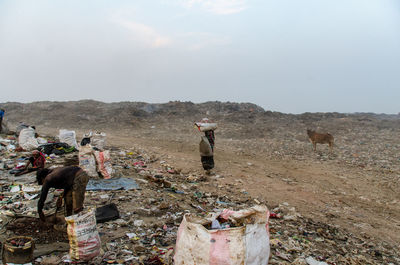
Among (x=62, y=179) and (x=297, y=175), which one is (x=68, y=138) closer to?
(x=62, y=179)

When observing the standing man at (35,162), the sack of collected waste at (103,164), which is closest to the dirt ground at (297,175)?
the sack of collected waste at (103,164)

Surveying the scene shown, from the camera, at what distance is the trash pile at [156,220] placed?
3.09 metres

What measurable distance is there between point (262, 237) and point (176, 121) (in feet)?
53.6

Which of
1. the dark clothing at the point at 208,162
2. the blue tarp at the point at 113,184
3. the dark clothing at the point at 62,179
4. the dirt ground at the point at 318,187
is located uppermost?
the dark clothing at the point at 62,179

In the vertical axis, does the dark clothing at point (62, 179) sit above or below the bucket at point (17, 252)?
above

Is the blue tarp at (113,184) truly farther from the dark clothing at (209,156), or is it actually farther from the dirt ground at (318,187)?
the dark clothing at (209,156)

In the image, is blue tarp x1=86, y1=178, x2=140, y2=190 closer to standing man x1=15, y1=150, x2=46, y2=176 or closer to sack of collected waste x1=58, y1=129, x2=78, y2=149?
standing man x1=15, y1=150, x2=46, y2=176

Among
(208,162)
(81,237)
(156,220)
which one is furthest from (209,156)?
(81,237)

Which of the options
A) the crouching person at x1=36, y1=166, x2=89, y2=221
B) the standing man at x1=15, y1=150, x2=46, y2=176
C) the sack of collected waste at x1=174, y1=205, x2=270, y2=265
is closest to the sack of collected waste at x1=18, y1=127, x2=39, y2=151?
the standing man at x1=15, y1=150, x2=46, y2=176

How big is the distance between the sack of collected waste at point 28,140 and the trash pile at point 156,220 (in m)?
1.26

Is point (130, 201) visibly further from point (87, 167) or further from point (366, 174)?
point (366, 174)

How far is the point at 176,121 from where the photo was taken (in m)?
18.6

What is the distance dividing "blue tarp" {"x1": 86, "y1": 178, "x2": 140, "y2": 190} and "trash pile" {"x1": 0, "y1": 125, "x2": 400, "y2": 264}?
18 millimetres

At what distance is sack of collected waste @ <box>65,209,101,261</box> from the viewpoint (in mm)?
2861
